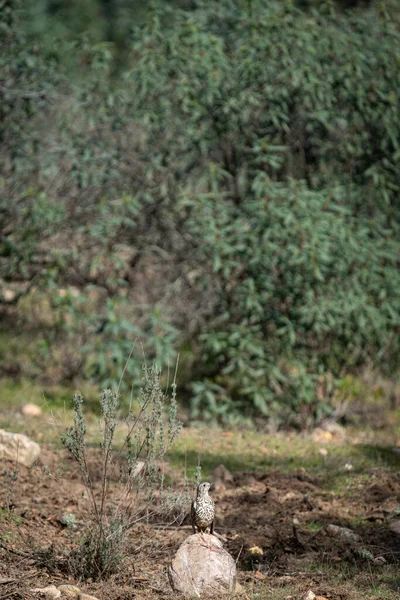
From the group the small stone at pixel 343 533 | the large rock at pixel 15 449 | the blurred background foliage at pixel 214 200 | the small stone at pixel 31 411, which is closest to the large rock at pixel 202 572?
the small stone at pixel 343 533

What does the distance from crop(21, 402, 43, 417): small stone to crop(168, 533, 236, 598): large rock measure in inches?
169

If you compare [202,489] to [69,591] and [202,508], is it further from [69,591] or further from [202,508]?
[69,591]

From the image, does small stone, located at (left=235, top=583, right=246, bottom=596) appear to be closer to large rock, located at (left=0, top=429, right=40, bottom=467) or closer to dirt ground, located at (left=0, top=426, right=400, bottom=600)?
dirt ground, located at (left=0, top=426, right=400, bottom=600)

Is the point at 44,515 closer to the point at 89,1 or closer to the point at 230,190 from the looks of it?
the point at 230,190

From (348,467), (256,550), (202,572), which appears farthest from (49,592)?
(348,467)

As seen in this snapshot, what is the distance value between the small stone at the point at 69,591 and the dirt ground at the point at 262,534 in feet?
0.30

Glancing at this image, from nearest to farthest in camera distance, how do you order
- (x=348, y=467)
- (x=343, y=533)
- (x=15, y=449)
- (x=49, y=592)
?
(x=49, y=592), (x=343, y=533), (x=15, y=449), (x=348, y=467)

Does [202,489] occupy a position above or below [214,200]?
below

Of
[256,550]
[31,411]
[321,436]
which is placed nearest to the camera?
[256,550]

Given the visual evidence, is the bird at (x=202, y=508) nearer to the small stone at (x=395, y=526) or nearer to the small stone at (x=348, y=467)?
the small stone at (x=395, y=526)

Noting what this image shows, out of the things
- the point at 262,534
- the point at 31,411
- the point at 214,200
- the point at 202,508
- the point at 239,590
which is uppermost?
the point at 214,200

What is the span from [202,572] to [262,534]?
3.84 ft

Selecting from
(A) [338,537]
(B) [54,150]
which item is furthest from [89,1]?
(A) [338,537]

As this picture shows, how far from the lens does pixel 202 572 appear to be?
155 inches
